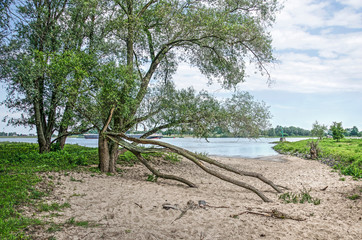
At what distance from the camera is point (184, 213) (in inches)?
236

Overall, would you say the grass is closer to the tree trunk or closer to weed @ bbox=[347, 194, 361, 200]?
the tree trunk

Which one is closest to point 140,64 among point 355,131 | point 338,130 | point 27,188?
point 27,188

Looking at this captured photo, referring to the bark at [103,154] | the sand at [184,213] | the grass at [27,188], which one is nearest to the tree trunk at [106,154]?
the bark at [103,154]

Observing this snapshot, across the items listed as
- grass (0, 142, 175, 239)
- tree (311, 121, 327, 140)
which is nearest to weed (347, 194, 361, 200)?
grass (0, 142, 175, 239)

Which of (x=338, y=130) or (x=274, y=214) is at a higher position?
(x=338, y=130)

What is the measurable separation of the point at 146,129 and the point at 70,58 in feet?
13.8

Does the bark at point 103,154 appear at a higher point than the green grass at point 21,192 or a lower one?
higher

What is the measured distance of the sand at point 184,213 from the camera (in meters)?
4.85

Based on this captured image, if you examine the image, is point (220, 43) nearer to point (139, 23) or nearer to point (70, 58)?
point (139, 23)

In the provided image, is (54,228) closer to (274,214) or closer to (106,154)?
(274,214)

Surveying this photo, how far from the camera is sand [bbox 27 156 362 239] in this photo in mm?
4848

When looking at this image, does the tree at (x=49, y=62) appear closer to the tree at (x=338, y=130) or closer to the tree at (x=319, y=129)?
the tree at (x=338, y=130)

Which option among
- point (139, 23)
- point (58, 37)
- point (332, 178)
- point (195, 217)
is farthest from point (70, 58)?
point (332, 178)

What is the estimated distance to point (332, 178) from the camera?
11406 mm
